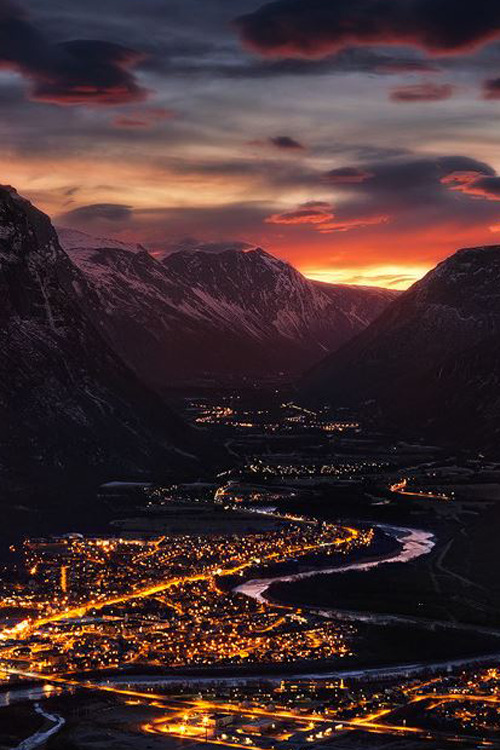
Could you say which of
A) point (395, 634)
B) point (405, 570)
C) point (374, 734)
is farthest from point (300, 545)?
point (374, 734)

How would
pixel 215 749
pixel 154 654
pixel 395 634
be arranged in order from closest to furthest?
pixel 215 749
pixel 154 654
pixel 395 634

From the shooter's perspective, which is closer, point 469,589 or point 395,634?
point 395,634

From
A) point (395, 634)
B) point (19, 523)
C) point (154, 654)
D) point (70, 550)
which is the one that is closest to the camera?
point (154, 654)

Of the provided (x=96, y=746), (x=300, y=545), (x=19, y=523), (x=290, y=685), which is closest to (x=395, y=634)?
(x=290, y=685)

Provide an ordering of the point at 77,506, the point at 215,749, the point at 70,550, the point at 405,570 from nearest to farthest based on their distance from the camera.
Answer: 1. the point at 215,749
2. the point at 405,570
3. the point at 70,550
4. the point at 77,506

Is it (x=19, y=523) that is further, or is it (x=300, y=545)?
(x=19, y=523)

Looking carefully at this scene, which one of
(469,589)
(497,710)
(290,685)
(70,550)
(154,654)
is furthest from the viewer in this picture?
(70,550)

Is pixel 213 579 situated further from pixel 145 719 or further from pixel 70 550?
pixel 145 719

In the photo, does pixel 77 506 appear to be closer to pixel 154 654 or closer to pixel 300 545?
pixel 300 545

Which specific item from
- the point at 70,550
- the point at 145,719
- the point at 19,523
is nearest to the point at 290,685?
the point at 145,719
